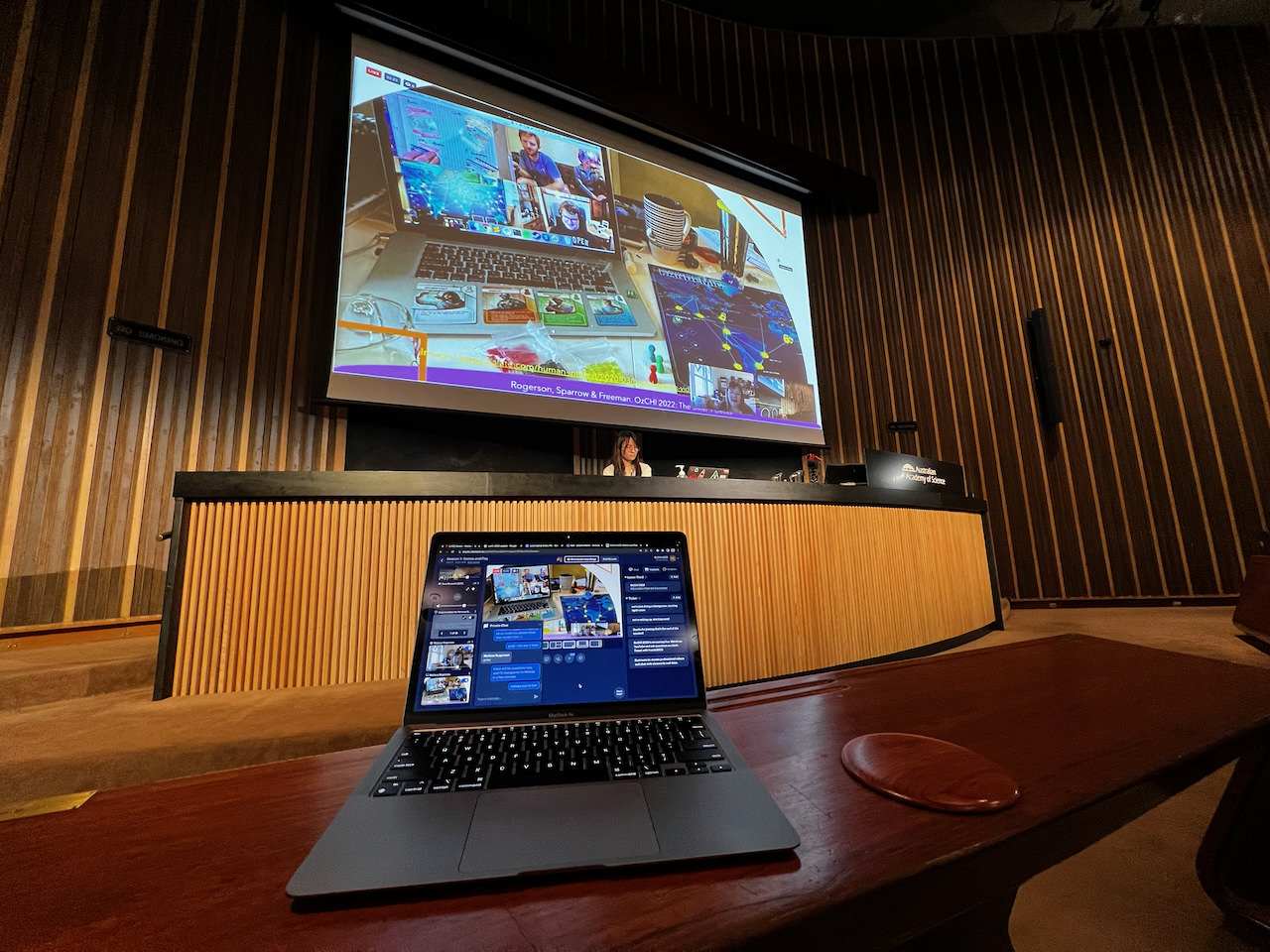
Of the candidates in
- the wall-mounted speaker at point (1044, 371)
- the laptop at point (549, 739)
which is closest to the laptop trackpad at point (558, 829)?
the laptop at point (549, 739)

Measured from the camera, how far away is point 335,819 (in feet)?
1.31

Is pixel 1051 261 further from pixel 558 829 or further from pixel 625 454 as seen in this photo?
pixel 558 829

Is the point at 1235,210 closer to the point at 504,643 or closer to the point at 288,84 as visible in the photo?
the point at 504,643

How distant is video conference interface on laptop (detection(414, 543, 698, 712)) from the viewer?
622mm

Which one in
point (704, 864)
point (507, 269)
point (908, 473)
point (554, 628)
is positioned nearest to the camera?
point (704, 864)

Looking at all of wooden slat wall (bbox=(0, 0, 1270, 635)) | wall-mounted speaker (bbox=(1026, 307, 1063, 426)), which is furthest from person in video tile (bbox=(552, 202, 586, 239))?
wall-mounted speaker (bbox=(1026, 307, 1063, 426))

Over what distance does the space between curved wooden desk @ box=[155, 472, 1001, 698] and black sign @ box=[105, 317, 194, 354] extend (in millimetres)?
1566

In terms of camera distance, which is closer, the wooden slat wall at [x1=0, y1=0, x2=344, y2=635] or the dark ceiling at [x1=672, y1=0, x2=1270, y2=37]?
the wooden slat wall at [x1=0, y1=0, x2=344, y2=635]

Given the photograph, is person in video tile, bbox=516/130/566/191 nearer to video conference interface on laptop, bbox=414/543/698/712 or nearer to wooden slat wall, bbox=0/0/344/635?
wooden slat wall, bbox=0/0/344/635

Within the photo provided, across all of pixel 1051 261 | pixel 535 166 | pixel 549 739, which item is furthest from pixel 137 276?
pixel 1051 261

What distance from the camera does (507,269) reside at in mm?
2742

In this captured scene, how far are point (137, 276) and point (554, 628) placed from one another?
9.26 ft

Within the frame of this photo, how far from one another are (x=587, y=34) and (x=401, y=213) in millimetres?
2397

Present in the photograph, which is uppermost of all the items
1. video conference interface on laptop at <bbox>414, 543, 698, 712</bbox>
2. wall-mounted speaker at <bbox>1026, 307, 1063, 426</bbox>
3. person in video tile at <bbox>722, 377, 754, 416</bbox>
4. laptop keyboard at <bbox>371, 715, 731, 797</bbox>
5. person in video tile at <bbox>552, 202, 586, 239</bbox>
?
person in video tile at <bbox>552, 202, 586, 239</bbox>
